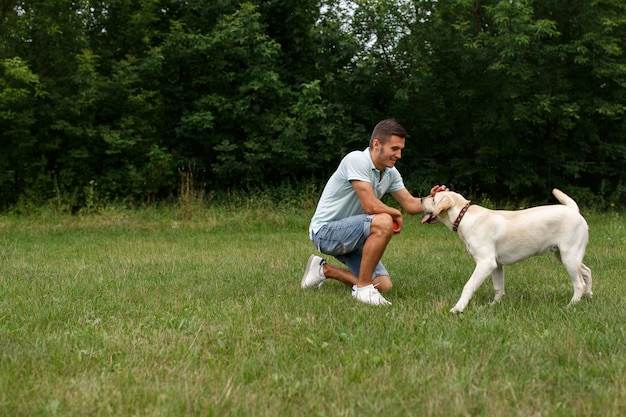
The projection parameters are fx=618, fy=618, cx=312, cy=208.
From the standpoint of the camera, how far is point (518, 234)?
4.99 m

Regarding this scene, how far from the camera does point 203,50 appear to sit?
52.3 ft

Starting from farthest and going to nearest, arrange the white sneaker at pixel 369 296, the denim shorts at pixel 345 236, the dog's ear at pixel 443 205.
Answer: the denim shorts at pixel 345 236 → the white sneaker at pixel 369 296 → the dog's ear at pixel 443 205

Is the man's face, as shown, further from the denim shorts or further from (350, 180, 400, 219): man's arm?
the denim shorts

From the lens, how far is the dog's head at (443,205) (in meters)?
5.12

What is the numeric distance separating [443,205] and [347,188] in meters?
1.06

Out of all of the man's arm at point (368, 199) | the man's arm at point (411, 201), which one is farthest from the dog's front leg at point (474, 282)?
the man's arm at point (368, 199)

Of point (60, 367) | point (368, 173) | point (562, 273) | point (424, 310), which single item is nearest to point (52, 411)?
point (60, 367)

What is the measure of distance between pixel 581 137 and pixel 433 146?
12.3ft

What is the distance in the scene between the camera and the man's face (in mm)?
5418

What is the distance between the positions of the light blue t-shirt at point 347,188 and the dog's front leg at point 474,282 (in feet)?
4.29

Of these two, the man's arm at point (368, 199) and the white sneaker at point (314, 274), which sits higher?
the man's arm at point (368, 199)

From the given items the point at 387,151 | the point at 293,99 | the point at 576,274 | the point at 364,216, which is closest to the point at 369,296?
the point at 364,216

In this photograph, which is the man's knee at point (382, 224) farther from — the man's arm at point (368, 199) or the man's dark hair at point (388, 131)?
the man's dark hair at point (388, 131)

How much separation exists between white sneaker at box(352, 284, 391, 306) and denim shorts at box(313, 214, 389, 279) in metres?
0.44
